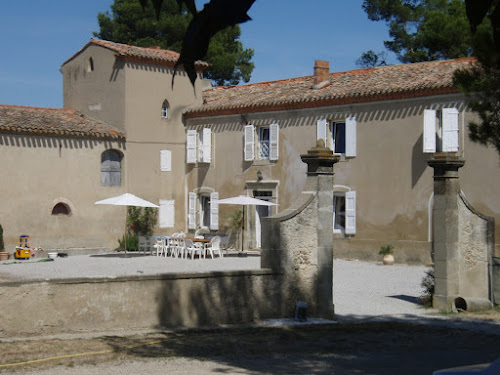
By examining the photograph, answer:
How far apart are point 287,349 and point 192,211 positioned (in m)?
19.3

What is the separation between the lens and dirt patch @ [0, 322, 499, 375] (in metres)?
8.51

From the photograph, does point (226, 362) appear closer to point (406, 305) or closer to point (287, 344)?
point (287, 344)

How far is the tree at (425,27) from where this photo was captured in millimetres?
31547

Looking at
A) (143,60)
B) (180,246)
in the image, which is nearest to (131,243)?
(180,246)

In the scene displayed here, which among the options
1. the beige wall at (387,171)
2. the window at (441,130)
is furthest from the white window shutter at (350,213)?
the window at (441,130)

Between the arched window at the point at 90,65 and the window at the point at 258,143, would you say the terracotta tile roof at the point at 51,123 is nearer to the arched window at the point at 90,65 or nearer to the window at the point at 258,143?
the arched window at the point at 90,65

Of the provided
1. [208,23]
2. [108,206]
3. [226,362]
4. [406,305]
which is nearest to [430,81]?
[406,305]

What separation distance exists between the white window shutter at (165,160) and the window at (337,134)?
6496mm

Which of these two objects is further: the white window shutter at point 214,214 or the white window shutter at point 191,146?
the white window shutter at point 191,146

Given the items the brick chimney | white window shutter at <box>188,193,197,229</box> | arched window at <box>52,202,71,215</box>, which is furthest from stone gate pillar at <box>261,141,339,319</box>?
white window shutter at <box>188,193,197,229</box>

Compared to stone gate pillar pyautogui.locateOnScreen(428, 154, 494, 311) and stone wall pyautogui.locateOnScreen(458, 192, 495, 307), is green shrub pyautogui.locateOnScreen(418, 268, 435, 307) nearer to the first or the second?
stone gate pillar pyautogui.locateOnScreen(428, 154, 494, 311)

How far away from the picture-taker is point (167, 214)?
28625 mm

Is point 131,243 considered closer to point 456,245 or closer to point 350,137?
point 350,137

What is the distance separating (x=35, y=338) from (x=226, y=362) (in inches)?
103
